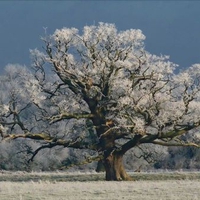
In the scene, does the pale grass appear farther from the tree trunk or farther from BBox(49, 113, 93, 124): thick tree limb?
BBox(49, 113, 93, 124): thick tree limb

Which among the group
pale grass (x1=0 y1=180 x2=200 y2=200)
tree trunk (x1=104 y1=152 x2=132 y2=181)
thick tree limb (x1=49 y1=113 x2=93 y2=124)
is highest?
thick tree limb (x1=49 y1=113 x2=93 y2=124)

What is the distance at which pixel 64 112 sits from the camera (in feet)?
147

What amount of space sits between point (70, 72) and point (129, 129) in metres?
5.86

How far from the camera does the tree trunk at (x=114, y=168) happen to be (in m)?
44.1

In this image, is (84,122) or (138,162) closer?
(84,122)

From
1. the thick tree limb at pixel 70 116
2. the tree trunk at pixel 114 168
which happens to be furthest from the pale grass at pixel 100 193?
the thick tree limb at pixel 70 116

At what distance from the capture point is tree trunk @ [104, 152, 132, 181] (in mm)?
44062

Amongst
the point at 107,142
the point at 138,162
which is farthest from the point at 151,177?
the point at 138,162

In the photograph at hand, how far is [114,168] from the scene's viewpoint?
145ft

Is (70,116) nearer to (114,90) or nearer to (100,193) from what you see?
(114,90)

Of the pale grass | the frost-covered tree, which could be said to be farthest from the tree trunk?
the pale grass

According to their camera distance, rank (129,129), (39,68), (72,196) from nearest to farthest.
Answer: (72,196) → (129,129) → (39,68)

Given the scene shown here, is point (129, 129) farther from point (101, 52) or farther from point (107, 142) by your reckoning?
point (101, 52)

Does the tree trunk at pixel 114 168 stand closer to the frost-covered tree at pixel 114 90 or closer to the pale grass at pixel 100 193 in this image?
the frost-covered tree at pixel 114 90
